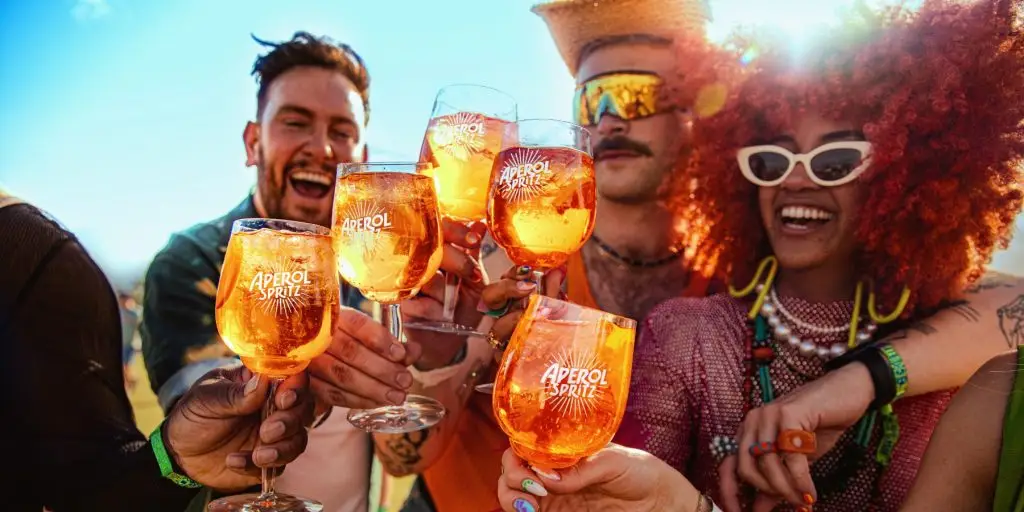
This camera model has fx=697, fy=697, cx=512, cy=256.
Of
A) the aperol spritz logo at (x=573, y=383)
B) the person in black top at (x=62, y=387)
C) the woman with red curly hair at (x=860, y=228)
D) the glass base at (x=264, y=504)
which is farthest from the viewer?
the person in black top at (x=62, y=387)

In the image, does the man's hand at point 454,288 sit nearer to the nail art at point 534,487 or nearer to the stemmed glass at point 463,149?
the stemmed glass at point 463,149

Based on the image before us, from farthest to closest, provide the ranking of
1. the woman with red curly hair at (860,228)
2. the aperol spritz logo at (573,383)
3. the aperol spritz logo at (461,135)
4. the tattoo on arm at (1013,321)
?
the woman with red curly hair at (860,228) → the tattoo on arm at (1013,321) → the aperol spritz logo at (461,135) → the aperol spritz logo at (573,383)

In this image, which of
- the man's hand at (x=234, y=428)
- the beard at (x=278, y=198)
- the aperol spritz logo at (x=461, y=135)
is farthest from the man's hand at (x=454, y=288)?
the beard at (x=278, y=198)

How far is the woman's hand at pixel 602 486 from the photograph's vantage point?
1.30 m

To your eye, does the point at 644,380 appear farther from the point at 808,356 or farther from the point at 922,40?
the point at 922,40

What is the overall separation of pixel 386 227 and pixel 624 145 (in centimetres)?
210

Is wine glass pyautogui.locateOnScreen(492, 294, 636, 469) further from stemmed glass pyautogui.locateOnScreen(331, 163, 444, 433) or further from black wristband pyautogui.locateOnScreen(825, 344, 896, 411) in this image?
black wristband pyautogui.locateOnScreen(825, 344, 896, 411)

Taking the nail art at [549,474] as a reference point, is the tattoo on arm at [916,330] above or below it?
above

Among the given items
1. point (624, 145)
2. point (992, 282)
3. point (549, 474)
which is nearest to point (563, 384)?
point (549, 474)

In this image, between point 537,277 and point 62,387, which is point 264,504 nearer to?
point 537,277

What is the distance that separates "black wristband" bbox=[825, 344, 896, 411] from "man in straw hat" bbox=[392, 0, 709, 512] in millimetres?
1179

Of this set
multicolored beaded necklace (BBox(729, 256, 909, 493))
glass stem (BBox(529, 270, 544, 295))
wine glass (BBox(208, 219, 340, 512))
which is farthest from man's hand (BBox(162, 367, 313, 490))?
multicolored beaded necklace (BBox(729, 256, 909, 493))

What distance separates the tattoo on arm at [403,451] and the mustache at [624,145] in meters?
1.63

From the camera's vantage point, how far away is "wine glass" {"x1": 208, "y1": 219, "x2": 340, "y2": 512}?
57.6 inches
